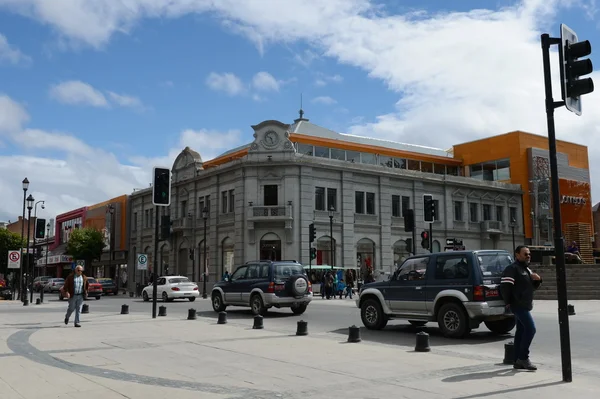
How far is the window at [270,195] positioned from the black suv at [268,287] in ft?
73.5

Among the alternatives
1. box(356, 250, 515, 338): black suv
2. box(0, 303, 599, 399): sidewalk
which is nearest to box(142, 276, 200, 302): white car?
box(0, 303, 599, 399): sidewalk

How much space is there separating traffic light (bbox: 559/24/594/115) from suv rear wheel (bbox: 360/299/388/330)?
8.43 metres

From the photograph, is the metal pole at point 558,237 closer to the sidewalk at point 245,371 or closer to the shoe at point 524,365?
the sidewalk at point 245,371

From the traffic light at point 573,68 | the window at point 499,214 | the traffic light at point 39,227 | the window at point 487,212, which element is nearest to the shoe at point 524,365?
the traffic light at point 573,68

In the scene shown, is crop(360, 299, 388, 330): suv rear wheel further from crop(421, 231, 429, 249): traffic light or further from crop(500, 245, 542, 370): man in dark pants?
crop(421, 231, 429, 249): traffic light

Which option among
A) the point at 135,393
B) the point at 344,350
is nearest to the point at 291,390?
the point at 135,393

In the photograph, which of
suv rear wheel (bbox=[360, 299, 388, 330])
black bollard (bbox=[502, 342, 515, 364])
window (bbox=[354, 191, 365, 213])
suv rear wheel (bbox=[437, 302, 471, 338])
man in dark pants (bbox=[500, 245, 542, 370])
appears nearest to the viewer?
man in dark pants (bbox=[500, 245, 542, 370])

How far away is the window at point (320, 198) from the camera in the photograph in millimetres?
44969

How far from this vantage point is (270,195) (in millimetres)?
44688

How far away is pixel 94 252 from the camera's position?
Answer: 61.8 m

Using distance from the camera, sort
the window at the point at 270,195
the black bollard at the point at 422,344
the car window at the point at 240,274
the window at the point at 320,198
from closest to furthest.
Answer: the black bollard at the point at 422,344, the car window at the point at 240,274, the window at the point at 270,195, the window at the point at 320,198

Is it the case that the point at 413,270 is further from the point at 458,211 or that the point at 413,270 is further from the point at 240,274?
the point at 458,211

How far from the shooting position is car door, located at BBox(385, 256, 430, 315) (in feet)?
47.3

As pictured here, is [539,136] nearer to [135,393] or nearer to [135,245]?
[135,245]
